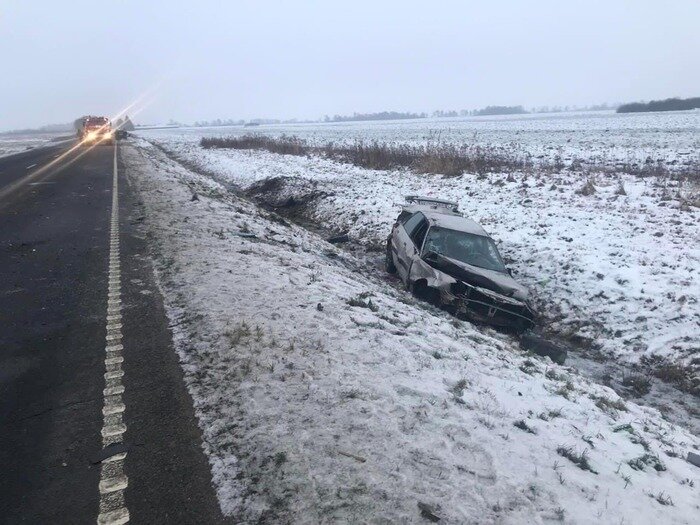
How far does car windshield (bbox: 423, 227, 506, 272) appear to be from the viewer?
28.5ft

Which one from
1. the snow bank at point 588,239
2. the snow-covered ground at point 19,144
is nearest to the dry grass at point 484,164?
the snow bank at point 588,239

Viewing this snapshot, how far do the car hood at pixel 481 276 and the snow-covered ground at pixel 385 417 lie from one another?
3.20 feet

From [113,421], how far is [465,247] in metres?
6.95

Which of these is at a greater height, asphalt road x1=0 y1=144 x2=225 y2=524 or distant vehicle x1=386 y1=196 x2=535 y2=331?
asphalt road x1=0 y1=144 x2=225 y2=524

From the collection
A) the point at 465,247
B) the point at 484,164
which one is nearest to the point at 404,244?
the point at 465,247

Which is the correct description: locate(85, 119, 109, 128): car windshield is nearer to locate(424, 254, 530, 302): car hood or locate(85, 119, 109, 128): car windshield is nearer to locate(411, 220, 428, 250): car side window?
locate(411, 220, 428, 250): car side window

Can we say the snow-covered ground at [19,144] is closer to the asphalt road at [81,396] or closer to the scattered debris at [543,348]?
the asphalt road at [81,396]

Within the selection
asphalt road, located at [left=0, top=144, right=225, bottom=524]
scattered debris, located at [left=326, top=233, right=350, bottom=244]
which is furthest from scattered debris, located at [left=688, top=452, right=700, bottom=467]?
scattered debris, located at [left=326, top=233, right=350, bottom=244]

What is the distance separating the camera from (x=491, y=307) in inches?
305

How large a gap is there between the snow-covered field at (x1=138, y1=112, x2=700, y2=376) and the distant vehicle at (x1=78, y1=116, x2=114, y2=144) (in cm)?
3120

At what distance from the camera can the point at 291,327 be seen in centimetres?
534

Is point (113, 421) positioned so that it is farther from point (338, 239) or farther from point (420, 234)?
point (338, 239)

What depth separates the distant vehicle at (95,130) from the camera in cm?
4175

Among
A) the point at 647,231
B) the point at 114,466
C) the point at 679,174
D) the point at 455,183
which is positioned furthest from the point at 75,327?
the point at 679,174
